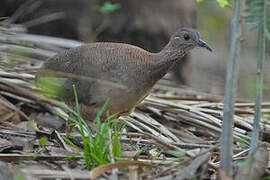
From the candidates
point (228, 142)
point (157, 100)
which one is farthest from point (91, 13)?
point (228, 142)

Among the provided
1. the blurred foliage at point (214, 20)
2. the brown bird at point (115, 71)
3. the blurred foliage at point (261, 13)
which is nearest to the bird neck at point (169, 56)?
the brown bird at point (115, 71)

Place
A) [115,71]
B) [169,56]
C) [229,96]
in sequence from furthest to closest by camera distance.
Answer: [169,56] → [115,71] → [229,96]

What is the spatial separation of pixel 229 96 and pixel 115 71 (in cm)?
148

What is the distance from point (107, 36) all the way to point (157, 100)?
3467 mm

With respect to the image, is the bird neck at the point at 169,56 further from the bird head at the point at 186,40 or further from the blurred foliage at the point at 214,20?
the blurred foliage at the point at 214,20

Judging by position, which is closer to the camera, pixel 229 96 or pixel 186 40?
pixel 229 96

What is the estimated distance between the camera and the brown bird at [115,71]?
355cm

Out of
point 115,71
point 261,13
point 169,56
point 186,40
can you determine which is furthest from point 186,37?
point 261,13

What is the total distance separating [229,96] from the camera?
2.22 m

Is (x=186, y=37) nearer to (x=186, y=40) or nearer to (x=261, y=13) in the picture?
(x=186, y=40)

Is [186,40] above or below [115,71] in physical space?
above

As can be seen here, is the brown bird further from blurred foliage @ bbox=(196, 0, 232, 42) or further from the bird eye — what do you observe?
blurred foliage @ bbox=(196, 0, 232, 42)

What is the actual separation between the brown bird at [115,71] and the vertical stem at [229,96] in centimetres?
132

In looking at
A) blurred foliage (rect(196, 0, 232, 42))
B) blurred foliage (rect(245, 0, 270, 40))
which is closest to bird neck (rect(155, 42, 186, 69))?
blurred foliage (rect(245, 0, 270, 40))
